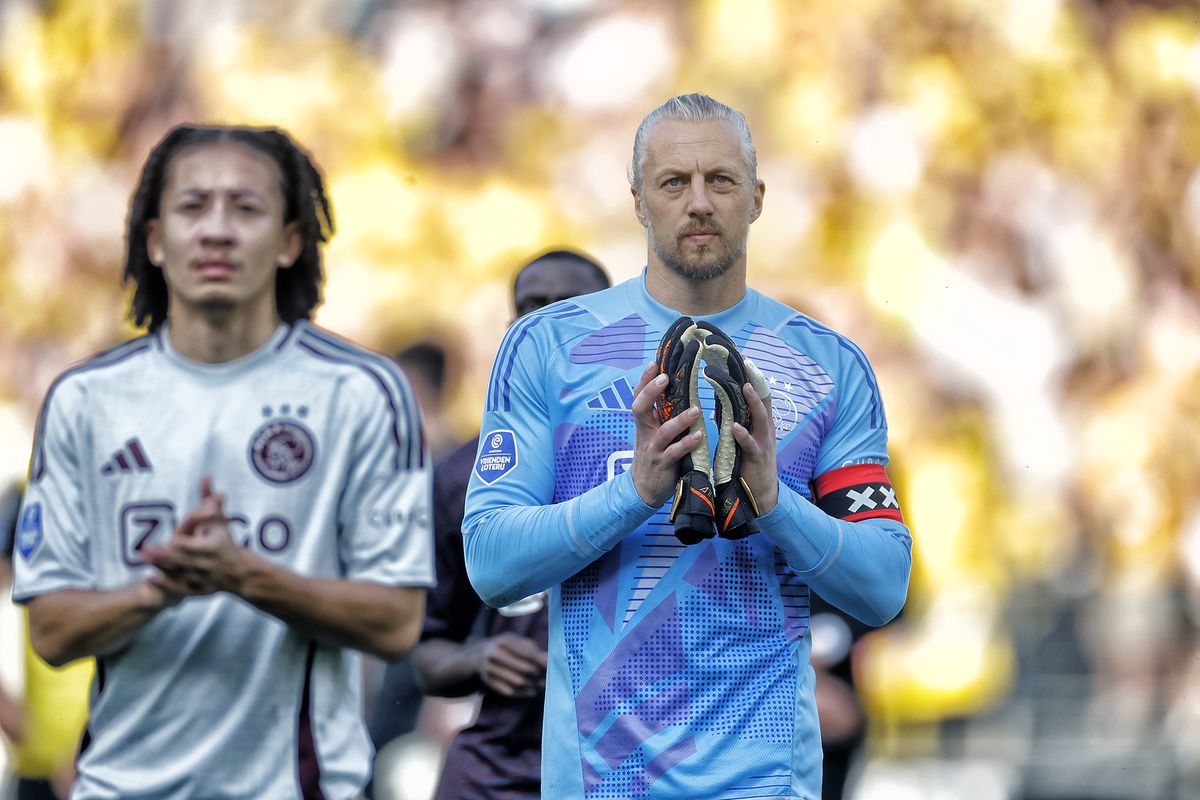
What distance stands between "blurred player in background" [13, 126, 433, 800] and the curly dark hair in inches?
0.9

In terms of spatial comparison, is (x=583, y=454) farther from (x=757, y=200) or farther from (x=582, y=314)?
(x=757, y=200)

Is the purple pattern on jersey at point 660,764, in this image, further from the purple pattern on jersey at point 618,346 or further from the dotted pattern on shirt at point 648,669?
the purple pattern on jersey at point 618,346

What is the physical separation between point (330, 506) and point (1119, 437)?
13.7 ft

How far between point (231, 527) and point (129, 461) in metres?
0.23

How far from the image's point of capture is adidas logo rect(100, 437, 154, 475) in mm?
3365

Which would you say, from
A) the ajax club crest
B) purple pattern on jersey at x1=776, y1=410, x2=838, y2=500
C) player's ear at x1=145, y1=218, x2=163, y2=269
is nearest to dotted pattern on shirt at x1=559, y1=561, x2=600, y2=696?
purple pattern on jersey at x1=776, y1=410, x2=838, y2=500

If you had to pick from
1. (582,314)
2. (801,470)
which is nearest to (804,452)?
(801,470)

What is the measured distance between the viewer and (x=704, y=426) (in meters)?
2.68

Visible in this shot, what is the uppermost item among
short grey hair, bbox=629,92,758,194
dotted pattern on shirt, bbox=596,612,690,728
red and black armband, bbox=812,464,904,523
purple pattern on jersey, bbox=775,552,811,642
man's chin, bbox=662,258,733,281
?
short grey hair, bbox=629,92,758,194

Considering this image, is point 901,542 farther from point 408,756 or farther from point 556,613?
point 408,756

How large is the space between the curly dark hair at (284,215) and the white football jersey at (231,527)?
18 centimetres

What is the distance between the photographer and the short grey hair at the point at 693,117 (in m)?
3.00

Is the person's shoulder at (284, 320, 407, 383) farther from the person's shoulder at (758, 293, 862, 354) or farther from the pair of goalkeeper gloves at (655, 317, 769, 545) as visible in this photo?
the pair of goalkeeper gloves at (655, 317, 769, 545)

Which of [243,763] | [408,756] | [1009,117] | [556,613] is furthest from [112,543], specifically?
[1009,117]
